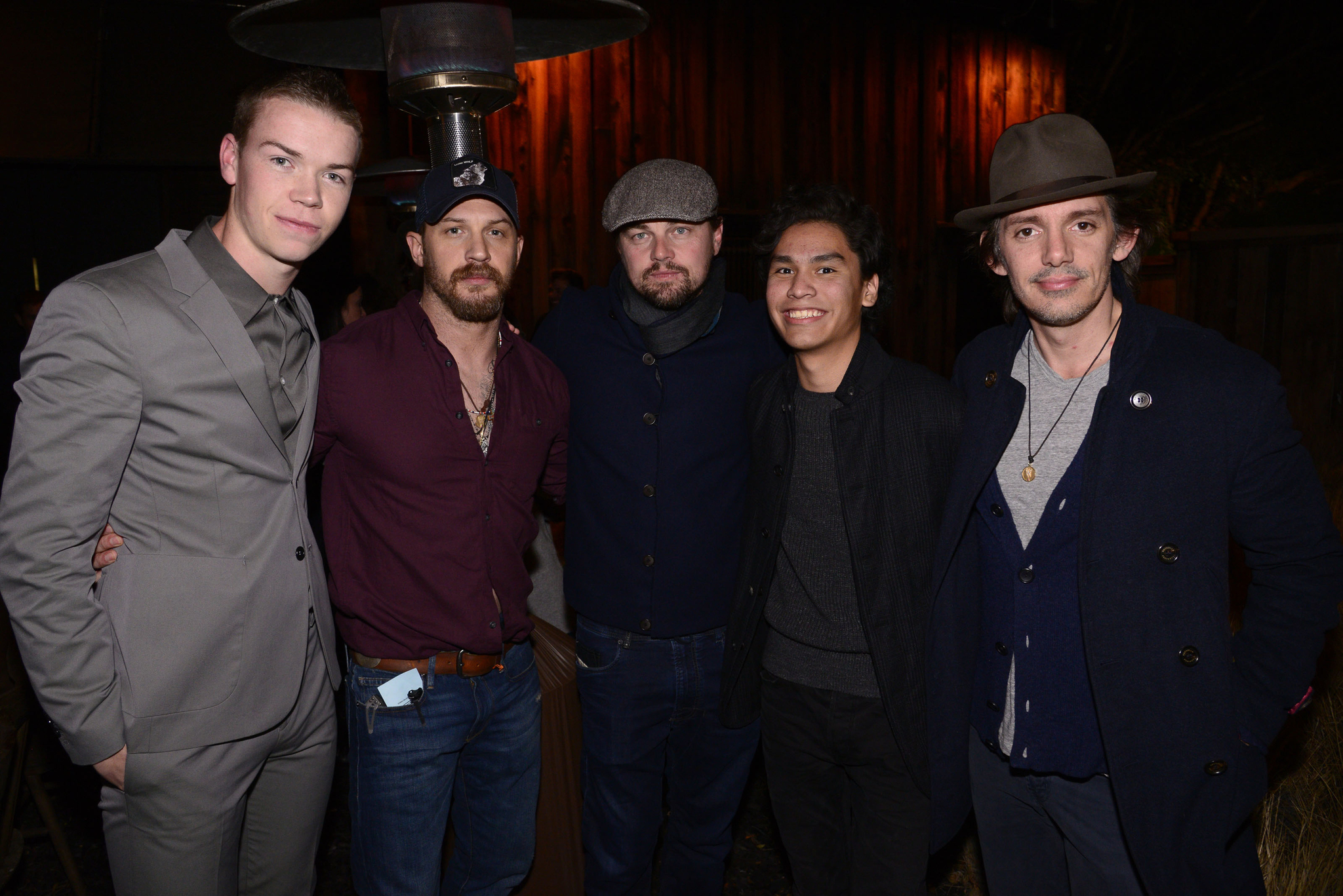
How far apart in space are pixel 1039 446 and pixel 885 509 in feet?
1.42

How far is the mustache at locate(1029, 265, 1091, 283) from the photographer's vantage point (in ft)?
7.49

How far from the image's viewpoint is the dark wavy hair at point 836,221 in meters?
2.78

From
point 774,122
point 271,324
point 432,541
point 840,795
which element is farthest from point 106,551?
point 774,122

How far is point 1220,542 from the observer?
6.85ft

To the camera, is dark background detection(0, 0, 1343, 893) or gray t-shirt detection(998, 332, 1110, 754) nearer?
gray t-shirt detection(998, 332, 1110, 754)

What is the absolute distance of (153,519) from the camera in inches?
82.3

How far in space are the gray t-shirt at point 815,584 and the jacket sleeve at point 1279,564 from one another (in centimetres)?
90

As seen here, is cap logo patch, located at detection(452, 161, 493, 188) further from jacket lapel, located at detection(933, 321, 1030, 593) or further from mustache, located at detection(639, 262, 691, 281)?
jacket lapel, located at detection(933, 321, 1030, 593)

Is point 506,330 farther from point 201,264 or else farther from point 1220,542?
point 1220,542

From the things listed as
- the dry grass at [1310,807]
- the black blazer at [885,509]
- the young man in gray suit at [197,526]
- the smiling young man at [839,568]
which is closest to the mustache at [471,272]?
the young man in gray suit at [197,526]

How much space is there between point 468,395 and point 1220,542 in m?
1.99

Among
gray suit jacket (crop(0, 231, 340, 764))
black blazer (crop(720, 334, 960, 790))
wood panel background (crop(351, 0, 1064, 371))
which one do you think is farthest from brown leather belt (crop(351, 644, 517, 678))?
wood panel background (crop(351, 0, 1064, 371))

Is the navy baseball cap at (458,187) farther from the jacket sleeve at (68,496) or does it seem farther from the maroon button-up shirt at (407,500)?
the jacket sleeve at (68,496)

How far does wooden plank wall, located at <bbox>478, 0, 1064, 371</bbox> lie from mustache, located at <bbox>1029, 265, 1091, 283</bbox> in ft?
15.5
